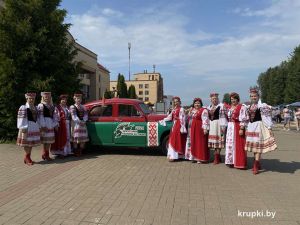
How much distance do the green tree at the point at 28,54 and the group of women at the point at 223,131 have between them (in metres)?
5.90

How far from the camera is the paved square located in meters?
5.61

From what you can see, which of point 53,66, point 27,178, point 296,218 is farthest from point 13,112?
point 296,218

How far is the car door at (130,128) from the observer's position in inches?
453

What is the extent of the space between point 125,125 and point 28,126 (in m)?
3.00

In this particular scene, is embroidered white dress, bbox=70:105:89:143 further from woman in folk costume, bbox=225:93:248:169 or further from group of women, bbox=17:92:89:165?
woman in folk costume, bbox=225:93:248:169

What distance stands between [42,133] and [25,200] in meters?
4.12

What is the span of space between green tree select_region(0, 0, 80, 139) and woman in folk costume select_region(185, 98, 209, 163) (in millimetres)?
6287

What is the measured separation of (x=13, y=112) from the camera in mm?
14273

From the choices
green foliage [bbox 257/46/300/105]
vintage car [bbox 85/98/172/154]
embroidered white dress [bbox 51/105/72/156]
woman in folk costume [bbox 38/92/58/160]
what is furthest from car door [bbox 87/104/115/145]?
green foliage [bbox 257/46/300/105]

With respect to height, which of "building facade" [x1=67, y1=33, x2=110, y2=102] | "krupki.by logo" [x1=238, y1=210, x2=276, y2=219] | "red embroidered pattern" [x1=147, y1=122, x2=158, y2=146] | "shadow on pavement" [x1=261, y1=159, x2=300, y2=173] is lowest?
"krupki.by logo" [x1=238, y1=210, x2=276, y2=219]

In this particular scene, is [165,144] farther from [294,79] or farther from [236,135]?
[294,79]

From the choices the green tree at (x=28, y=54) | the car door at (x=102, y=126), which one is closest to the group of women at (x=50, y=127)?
the car door at (x=102, y=126)

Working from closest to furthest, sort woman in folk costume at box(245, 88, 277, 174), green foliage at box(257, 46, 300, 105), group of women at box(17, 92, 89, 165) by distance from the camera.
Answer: woman in folk costume at box(245, 88, 277, 174)
group of women at box(17, 92, 89, 165)
green foliage at box(257, 46, 300, 105)

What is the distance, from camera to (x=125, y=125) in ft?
38.1
